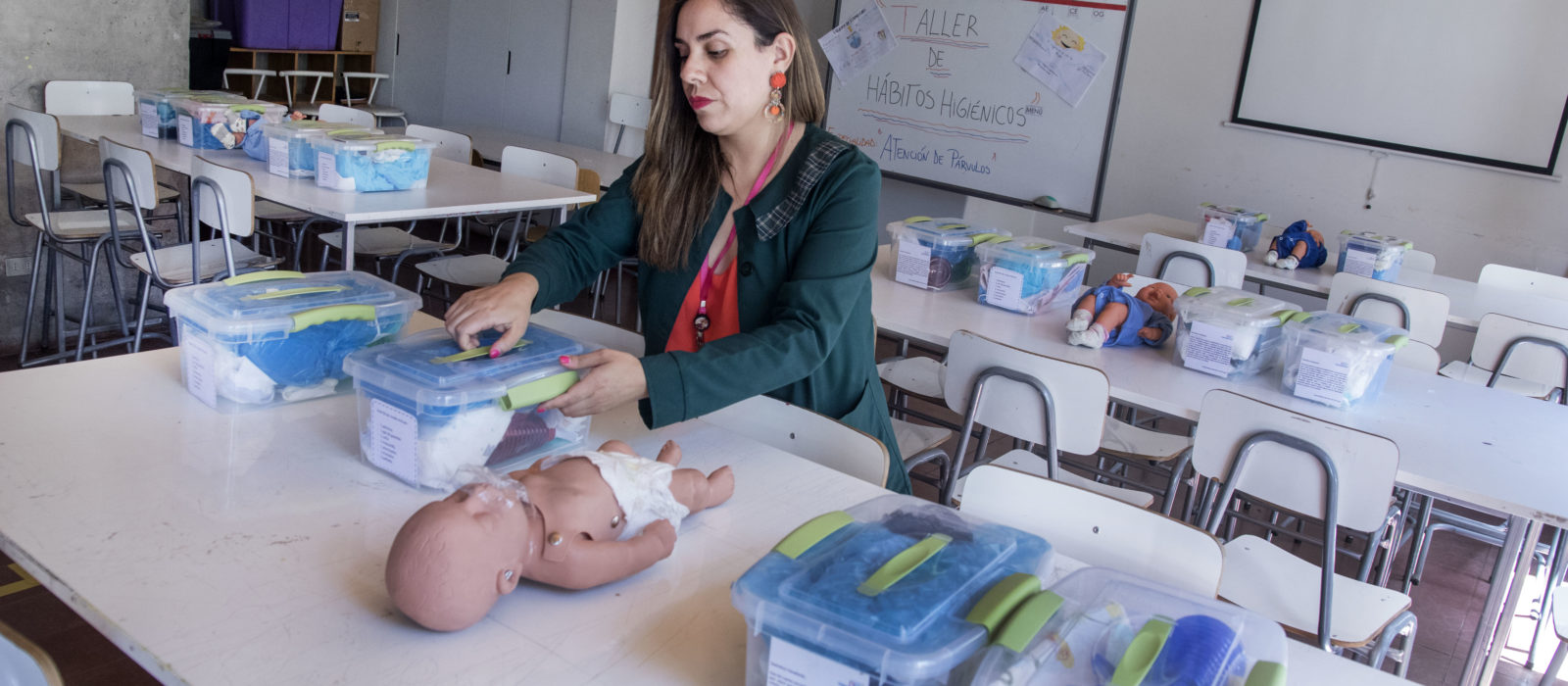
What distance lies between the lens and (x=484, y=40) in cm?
734

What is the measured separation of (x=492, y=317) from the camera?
1.52 metres

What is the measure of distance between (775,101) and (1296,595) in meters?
1.43

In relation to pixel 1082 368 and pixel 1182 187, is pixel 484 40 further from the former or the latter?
pixel 1082 368

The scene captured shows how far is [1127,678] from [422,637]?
25.6 inches

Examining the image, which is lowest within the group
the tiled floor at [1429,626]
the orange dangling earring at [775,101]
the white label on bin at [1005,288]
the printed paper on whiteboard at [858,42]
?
the tiled floor at [1429,626]

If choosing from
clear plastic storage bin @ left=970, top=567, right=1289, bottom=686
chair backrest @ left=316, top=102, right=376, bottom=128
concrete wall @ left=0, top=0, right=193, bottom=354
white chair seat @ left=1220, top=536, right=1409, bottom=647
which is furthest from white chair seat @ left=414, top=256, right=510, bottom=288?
clear plastic storage bin @ left=970, top=567, right=1289, bottom=686

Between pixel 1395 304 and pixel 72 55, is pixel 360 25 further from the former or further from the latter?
pixel 1395 304

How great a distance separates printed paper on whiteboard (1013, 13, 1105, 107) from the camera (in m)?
5.56

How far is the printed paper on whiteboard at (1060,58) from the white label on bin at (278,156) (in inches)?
146

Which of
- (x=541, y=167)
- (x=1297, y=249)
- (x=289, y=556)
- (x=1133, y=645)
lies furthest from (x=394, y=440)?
(x=1297, y=249)

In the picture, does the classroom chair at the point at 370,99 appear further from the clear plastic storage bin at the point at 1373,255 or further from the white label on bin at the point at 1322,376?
the white label on bin at the point at 1322,376

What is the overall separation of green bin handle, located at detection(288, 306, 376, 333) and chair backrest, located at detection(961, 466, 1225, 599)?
0.93 metres

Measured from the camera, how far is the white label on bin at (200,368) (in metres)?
1.55

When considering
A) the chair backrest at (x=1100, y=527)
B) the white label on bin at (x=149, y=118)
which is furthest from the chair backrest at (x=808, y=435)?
the white label on bin at (x=149, y=118)
